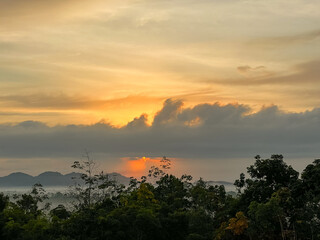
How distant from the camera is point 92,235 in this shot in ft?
162

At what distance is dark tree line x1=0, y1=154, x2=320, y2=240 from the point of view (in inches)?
1951

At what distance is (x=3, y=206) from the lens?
191 feet

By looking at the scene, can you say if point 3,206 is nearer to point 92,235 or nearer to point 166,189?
point 92,235

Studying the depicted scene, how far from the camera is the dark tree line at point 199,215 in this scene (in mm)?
49562

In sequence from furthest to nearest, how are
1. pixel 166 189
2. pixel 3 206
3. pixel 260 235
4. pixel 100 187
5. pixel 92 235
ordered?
pixel 166 189, pixel 100 187, pixel 3 206, pixel 260 235, pixel 92 235

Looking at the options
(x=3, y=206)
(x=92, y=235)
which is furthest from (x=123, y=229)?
(x=3, y=206)

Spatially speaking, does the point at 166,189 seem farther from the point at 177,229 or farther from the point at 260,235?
the point at 260,235

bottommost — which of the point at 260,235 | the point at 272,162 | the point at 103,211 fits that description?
the point at 260,235

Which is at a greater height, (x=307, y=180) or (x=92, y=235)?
(x=307, y=180)

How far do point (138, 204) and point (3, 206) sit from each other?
16.7 metres

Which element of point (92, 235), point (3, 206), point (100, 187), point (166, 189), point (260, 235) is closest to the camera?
point (92, 235)

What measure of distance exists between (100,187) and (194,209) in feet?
41.4

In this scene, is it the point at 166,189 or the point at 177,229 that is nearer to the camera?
the point at 177,229

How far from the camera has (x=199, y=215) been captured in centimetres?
5644
